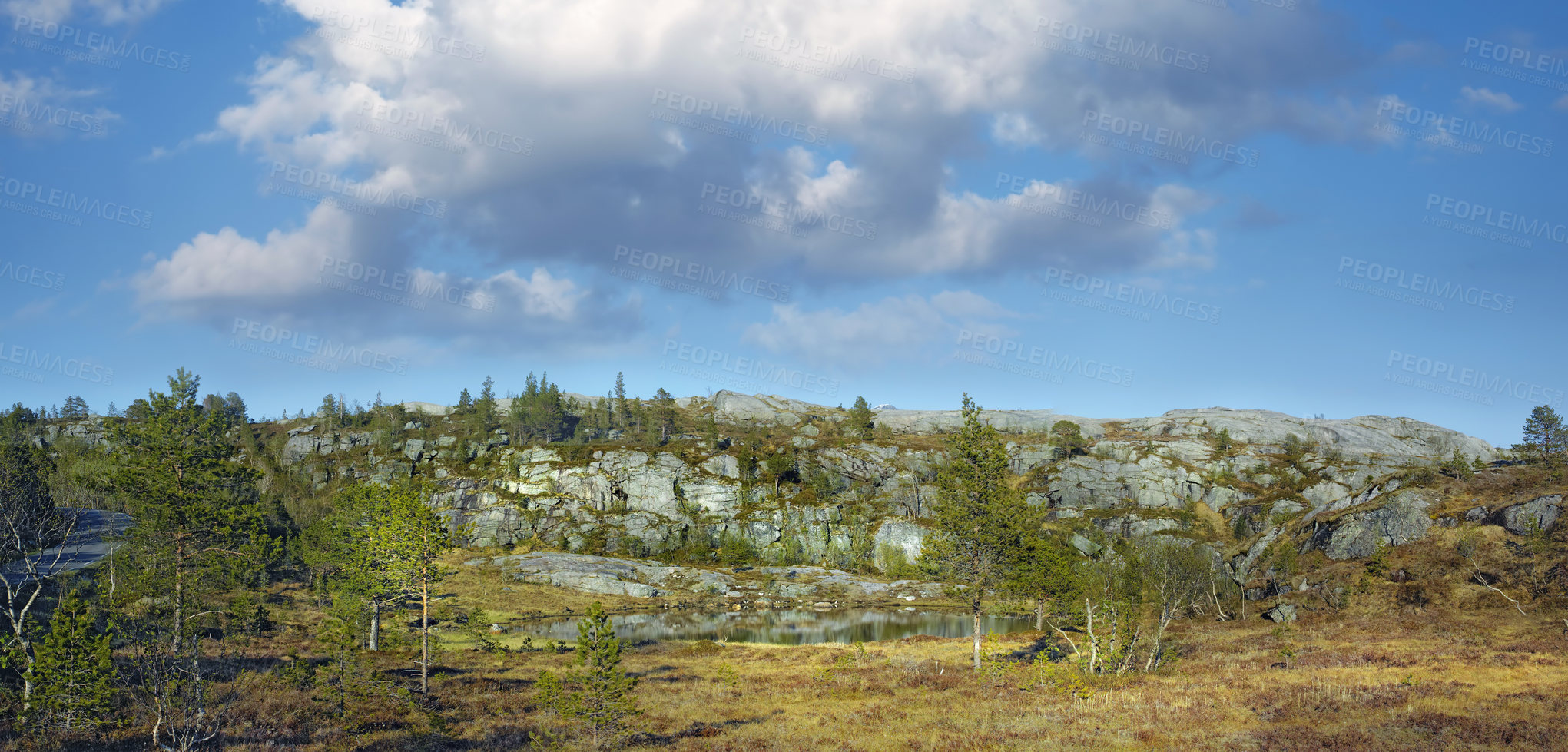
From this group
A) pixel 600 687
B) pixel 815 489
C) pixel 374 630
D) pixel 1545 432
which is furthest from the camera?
pixel 815 489

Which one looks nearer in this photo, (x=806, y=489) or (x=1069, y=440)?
(x=806, y=489)

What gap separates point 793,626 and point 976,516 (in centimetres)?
4966

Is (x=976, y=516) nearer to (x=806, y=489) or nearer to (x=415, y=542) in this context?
(x=415, y=542)

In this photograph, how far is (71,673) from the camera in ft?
79.7

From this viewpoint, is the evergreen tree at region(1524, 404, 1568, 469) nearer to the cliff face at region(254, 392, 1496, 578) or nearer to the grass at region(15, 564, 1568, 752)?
the cliff face at region(254, 392, 1496, 578)

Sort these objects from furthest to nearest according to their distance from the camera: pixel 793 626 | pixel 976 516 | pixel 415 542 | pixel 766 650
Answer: pixel 793 626 < pixel 766 650 < pixel 976 516 < pixel 415 542

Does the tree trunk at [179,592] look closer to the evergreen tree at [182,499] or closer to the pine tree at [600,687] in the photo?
the evergreen tree at [182,499]

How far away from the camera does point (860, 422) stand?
7505 inches

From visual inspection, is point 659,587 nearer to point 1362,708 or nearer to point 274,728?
point 274,728

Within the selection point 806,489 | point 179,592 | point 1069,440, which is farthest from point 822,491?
point 179,592

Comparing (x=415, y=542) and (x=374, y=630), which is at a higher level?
(x=415, y=542)

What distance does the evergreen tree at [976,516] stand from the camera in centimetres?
4709

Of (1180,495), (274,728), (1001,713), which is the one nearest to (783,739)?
(1001,713)

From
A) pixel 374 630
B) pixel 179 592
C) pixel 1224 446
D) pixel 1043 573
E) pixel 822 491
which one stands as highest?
pixel 1224 446
